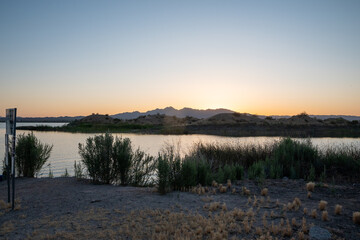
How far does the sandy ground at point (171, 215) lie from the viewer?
4438 millimetres

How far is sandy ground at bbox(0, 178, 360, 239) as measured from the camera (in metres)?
4.44

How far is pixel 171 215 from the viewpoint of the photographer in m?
5.12

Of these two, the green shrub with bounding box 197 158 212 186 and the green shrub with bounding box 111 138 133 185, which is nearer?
the green shrub with bounding box 197 158 212 186

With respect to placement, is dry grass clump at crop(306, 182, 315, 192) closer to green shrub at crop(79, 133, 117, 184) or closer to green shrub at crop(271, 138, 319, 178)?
green shrub at crop(271, 138, 319, 178)

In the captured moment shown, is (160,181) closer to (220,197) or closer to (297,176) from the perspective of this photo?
(220,197)

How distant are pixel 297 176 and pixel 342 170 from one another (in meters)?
1.88

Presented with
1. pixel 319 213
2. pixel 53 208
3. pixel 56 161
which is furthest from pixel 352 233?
pixel 56 161

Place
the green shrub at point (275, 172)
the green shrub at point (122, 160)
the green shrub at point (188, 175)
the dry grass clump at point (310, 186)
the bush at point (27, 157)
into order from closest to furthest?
the dry grass clump at point (310, 186), the green shrub at point (188, 175), the green shrub at point (122, 160), the green shrub at point (275, 172), the bush at point (27, 157)

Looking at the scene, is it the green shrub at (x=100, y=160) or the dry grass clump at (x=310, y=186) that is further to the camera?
the green shrub at (x=100, y=160)

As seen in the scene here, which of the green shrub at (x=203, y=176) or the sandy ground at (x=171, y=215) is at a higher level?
the green shrub at (x=203, y=176)

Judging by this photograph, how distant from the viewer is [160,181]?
691 centimetres

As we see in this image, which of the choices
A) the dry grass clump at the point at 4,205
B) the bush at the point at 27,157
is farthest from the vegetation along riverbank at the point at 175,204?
the bush at the point at 27,157

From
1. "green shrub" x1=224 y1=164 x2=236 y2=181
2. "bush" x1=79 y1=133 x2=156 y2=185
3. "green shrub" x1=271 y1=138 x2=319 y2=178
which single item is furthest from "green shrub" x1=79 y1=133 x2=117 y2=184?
"green shrub" x1=271 y1=138 x2=319 y2=178

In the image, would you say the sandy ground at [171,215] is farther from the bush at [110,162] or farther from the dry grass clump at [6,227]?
the bush at [110,162]
